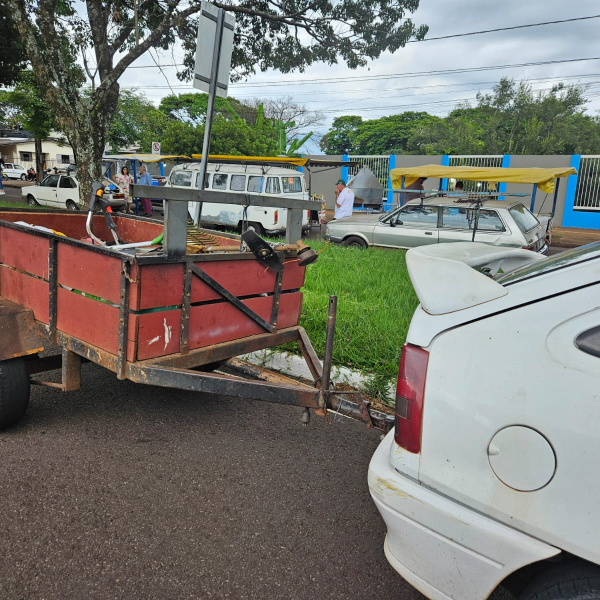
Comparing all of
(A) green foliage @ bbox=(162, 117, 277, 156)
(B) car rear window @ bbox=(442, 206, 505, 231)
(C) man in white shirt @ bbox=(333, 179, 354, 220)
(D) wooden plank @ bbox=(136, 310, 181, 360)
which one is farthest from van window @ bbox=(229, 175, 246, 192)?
(A) green foliage @ bbox=(162, 117, 277, 156)

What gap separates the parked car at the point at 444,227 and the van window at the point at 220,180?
4211 millimetres

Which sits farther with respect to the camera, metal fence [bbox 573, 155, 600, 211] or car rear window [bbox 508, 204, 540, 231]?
metal fence [bbox 573, 155, 600, 211]

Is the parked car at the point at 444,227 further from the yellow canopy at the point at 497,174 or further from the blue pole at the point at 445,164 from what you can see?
the blue pole at the point at 445,164

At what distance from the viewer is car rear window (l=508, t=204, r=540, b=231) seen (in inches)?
356

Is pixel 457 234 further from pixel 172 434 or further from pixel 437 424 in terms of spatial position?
pixel 437 424

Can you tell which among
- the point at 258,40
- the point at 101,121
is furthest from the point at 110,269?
the point at 258,40

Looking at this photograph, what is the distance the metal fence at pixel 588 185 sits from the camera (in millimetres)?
18906

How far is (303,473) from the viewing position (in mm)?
3023

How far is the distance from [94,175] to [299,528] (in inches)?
423

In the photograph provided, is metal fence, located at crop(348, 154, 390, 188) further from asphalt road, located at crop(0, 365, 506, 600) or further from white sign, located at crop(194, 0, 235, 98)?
asphalt road, located at crop(0, 365, 506, 600)

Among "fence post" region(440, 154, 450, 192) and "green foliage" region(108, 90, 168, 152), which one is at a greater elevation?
"green foliage" region(108, 90, 168, 152)

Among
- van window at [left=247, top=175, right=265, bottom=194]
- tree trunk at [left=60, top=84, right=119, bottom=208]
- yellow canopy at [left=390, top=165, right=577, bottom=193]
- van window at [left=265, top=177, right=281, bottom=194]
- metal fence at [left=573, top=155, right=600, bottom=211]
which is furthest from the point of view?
metal fence at [left=573, top=155, right=600, bottom=211]

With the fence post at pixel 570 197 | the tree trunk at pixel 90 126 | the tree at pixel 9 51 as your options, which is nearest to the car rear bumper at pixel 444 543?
the tree trunk at pixel 90 126

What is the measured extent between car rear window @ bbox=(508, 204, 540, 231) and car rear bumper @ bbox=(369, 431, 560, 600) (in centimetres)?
830
